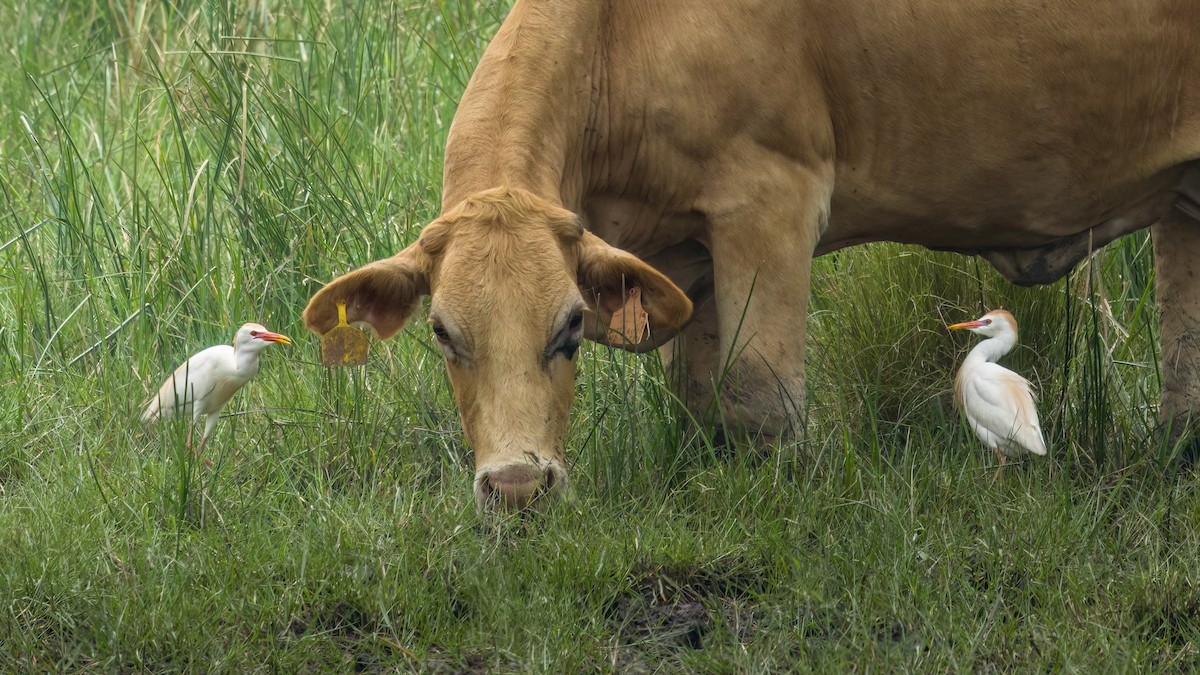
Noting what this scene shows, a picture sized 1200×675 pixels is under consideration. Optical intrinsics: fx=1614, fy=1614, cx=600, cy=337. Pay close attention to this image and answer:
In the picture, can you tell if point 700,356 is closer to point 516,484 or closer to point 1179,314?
point 516,484

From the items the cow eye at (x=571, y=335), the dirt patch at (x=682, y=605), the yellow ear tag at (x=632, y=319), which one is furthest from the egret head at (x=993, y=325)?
the cow eye at (x=571, y=335)

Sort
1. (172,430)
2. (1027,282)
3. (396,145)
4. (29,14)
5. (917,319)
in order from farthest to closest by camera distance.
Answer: (29,14)
(396,145)
(917,319)
(1027,282)
(172,430)

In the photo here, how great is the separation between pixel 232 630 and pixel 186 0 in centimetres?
498

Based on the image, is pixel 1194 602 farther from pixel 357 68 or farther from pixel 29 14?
pixel 29 14

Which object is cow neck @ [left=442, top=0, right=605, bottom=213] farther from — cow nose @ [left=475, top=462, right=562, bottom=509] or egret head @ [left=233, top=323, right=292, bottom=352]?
egret head @ [left=233, top=323, right=292, bottom=352]

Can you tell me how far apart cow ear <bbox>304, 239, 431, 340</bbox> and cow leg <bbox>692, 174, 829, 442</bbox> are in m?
0.88

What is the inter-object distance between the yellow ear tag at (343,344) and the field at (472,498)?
0.40 metres

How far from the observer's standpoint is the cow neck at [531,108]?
4379mm

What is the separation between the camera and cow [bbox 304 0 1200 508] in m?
4.09

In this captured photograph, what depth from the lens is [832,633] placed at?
3.75 meters

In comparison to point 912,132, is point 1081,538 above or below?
below

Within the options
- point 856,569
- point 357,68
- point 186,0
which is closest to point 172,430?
point 856,569

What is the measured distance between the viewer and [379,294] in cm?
431

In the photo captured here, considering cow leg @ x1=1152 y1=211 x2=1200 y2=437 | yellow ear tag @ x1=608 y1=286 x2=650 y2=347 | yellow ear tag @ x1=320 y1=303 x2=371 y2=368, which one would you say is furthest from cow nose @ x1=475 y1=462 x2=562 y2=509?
cow leg @ x1=1152 y1=211 x2=1200 y2=437
